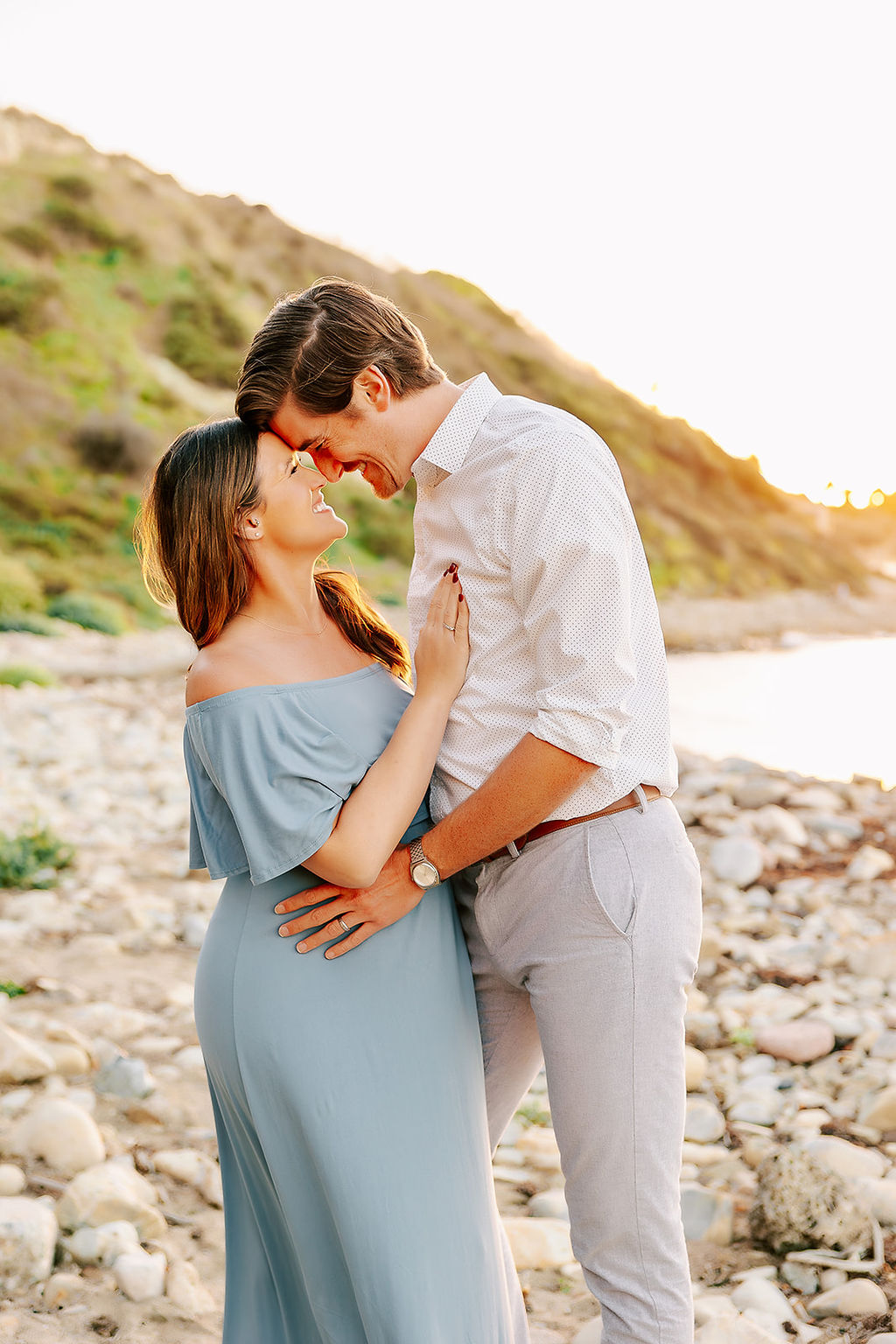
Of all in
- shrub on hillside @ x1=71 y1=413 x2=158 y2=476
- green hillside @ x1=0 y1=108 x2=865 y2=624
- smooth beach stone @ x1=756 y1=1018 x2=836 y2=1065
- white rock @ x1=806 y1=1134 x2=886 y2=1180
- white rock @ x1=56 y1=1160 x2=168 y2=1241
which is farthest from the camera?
shrub on hillside @ x1=71 y1=413 x2=158 y2=476

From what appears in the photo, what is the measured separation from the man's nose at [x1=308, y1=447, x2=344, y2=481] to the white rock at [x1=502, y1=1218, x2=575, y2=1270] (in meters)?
2.17

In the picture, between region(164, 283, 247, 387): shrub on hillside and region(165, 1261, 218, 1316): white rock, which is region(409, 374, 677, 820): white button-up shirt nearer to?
region(165, 1261, 218, 1316): white rock

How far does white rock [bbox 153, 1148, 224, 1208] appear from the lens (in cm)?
322

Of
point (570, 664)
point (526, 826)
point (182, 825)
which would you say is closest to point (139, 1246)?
point (526, 826)

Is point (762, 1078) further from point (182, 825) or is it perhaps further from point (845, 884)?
point (182, 825)

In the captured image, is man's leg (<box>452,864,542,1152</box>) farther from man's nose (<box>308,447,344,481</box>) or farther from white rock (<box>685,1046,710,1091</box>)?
white rock (<box>685,1046,710,1091</box>)

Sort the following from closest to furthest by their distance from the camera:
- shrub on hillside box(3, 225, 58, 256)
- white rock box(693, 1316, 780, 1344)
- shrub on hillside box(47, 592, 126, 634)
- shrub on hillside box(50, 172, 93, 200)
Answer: white rock box(693, 1316, 780, 1344), shrub on hillside box(47, 592, 126, 634), shrub on hillside box(3, 225, 58, 256), shrub on hillside box(50, 172, 93, 200)

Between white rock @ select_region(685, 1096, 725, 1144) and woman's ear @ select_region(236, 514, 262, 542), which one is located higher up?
woman's ear @ select_region(236, 514, 262, 542)

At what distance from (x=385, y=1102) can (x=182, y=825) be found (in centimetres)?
523

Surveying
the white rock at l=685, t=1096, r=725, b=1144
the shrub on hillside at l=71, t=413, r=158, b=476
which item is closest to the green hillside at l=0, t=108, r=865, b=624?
the shrub on hillside at l=71, t=413, r=158, b=476

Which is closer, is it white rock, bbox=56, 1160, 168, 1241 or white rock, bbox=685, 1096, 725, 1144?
white rock, bbox=56, 1160, 168, 1241

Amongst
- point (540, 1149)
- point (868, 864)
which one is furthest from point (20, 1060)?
point (868, 864)

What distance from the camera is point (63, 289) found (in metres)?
32.8

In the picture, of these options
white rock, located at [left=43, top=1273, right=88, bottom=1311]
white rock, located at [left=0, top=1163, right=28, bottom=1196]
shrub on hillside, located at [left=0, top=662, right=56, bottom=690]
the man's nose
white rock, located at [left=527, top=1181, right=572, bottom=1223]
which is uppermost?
the man's nose
